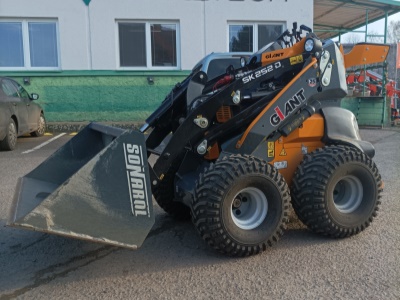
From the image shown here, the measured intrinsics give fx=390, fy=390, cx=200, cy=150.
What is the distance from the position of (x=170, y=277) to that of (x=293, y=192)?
4.68 feet

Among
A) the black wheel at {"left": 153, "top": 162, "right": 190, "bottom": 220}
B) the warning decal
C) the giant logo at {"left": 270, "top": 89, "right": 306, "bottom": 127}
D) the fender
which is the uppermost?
the giant logo at {"left": 270, "top": 89, "right": 306, "bottom": 127}

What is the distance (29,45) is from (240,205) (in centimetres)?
1127

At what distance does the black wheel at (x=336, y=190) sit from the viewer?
11.8 ft

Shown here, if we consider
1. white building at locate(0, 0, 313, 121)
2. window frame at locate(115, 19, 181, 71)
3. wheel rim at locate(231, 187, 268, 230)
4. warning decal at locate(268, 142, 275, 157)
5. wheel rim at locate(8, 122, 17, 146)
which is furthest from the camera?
window frame at locate(115, 19, 181, 71)

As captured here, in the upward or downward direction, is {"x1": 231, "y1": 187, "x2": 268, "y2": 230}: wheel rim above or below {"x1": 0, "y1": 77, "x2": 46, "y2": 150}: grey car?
below

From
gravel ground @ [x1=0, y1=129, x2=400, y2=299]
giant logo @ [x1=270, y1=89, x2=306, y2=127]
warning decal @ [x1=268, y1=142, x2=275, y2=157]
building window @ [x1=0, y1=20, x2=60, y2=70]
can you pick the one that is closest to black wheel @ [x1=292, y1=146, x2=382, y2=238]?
gravel ground @ [x1=0, y1=129, x2=400, y2=299]

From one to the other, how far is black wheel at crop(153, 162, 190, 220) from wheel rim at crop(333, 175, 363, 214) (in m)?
1.62

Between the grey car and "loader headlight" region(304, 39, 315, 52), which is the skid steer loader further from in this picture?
the grey car

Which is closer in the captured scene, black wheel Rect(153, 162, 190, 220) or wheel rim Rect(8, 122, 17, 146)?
black wheel Rect(153, 162, 190, 220)

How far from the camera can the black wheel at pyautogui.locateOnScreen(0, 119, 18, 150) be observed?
884 cm

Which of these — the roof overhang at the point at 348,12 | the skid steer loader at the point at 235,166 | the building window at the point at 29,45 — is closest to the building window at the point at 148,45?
the building window at the point at 29,45

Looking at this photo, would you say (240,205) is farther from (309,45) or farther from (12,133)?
(12,133)

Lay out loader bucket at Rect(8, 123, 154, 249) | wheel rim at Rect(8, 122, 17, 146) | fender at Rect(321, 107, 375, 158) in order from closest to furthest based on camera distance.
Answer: loader bucket at Rect(8, 123, 154, 249) → fender at Rect(321, 107, 375, 158) → wheel rim at Rect(8, 122, 17, 146)

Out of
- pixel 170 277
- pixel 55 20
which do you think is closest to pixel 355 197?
pixel 170 277
